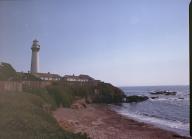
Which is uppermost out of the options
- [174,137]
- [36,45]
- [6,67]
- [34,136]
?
[36,45]

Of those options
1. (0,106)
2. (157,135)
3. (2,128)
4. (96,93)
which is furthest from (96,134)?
(96,93)

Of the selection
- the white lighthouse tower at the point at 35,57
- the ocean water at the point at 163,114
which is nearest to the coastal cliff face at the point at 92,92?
the white lighthouse tower at the point at 35,57

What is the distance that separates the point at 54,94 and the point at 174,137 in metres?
18.3

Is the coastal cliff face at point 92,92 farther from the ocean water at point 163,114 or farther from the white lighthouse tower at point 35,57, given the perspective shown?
the ocean water at point 163,114

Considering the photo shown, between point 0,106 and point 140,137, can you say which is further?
point 140,137

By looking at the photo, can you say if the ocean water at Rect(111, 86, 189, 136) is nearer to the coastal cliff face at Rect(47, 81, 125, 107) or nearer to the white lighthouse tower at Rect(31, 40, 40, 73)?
the coastal cliff face at Rect(47, 81, 125, 107)

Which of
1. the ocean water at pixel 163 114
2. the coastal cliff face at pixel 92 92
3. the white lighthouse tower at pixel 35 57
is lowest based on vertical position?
the ocean water at pixel 163 114

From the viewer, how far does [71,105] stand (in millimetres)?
33562

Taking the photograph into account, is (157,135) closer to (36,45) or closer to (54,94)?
(54,94)

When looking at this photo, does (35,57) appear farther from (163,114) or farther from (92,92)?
(163,114)

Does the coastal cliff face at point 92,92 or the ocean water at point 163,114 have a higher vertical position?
the coastal cliff face at point 92,92

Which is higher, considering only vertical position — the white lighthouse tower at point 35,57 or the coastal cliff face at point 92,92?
the white lighthouse tower at point 35,57

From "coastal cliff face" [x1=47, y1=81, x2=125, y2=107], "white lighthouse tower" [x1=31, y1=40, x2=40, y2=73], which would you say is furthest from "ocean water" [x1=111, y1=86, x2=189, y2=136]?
"white lighthouse tower" [x1=31, y1=40, x2=40, y2=73]

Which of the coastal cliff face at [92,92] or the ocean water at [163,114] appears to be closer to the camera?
the ocean water at [163,114]
